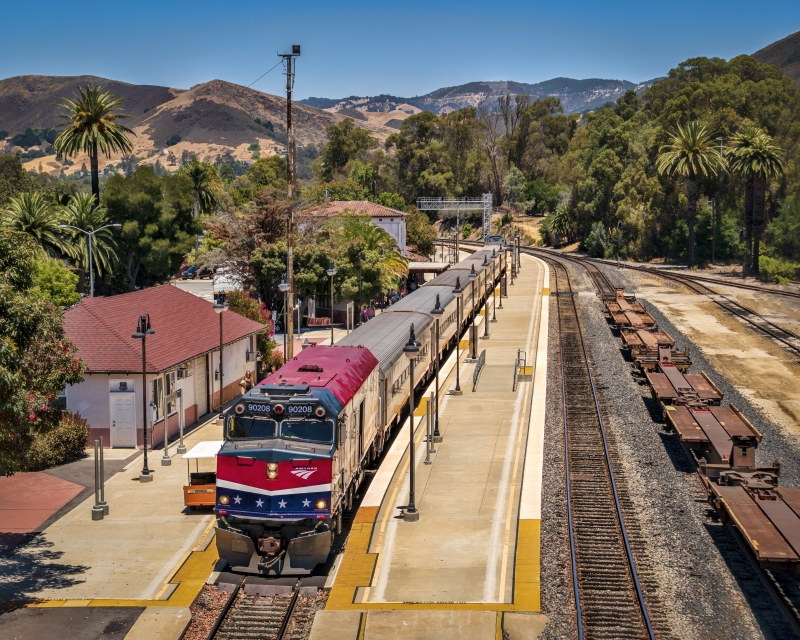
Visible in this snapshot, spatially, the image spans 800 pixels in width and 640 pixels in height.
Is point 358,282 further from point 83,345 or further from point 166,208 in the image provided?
point 83,345

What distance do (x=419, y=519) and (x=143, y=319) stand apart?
31.1 feet

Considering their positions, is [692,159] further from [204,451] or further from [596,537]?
[204,451]

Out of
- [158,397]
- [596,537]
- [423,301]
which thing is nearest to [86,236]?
[423,301]

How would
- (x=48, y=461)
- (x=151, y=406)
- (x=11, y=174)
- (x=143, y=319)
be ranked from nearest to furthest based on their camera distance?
(x=143, y=319) < (x=48, y=461) < (x=151, y=406) < (x=11, y=174)

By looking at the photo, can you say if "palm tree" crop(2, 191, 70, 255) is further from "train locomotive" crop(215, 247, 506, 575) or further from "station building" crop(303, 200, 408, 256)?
"train locomotive" crop(215, 247, 506, 575)

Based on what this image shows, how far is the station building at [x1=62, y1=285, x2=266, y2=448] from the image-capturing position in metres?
29.1

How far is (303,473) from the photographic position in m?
17.9

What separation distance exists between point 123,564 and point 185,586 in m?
2.14

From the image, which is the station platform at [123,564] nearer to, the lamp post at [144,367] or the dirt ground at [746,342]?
the lamp post at [144,367]

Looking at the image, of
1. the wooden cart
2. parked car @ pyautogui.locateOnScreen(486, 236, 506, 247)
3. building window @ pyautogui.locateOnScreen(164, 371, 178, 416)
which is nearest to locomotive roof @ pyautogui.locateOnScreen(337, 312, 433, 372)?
the wooden cart

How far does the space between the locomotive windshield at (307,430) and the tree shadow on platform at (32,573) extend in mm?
5492

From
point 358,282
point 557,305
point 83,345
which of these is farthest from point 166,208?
point 83,345

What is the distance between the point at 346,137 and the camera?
160m

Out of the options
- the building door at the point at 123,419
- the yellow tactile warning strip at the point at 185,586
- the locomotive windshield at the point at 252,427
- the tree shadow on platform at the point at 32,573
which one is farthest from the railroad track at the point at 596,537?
the building door at the point at 123,419
